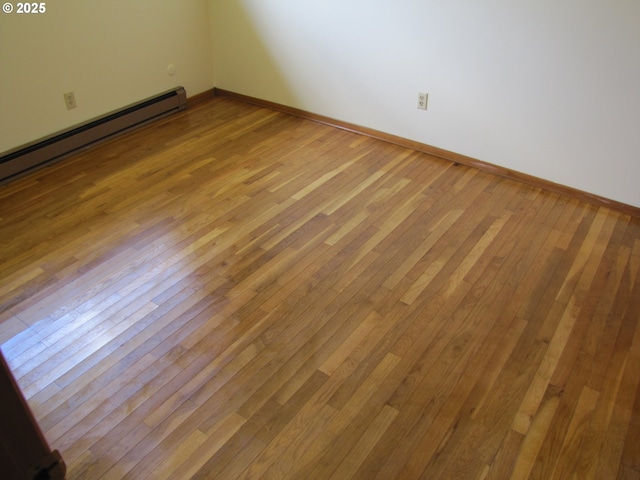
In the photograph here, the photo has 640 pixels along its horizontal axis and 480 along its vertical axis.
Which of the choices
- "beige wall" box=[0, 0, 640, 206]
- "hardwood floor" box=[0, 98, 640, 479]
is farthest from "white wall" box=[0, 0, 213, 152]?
"hardwood floor" box=[0, 98, 640, 479]

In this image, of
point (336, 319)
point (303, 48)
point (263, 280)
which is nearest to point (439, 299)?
point (336, 319)

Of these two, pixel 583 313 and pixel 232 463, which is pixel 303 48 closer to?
pixel 583 313

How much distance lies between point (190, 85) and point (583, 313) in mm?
3101

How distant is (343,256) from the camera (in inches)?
99.0

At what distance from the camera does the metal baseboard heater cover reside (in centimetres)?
307

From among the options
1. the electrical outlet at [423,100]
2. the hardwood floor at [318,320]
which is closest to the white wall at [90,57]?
the hardwood floor at [318,320]

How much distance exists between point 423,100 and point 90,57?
205cm

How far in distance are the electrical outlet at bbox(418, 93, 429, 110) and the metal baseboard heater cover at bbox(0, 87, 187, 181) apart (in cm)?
173

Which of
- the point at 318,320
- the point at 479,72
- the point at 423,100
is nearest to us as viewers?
the point at 318,320

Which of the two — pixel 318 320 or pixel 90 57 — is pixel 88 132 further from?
pixel 318 320

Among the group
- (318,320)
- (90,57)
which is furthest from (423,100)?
(90,57)

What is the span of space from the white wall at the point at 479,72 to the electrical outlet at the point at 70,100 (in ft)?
4.05

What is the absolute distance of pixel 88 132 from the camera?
338 cm

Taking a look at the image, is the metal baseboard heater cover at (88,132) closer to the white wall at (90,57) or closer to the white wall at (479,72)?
the white wall at (90,57)
